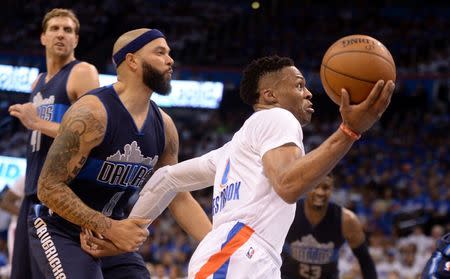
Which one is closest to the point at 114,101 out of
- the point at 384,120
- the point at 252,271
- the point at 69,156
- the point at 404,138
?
the point at 69,156

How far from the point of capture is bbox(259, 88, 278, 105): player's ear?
3.74 m

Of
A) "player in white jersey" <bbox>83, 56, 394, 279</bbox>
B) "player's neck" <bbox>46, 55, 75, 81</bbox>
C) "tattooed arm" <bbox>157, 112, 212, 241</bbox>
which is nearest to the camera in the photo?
"player in white jersey" <bbox>83, 56, 394, 279</bbox>

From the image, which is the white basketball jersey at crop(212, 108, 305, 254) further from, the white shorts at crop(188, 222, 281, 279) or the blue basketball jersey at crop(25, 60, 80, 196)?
the blue basketball jersey at crop(25, 60, 80, 196)

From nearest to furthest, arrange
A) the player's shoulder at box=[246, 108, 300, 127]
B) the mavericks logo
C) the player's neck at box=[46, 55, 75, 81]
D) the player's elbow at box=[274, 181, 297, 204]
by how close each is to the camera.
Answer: the player's elbow at box=[274, 181, 297, 204] < the player's shoulder at box=[246, 108, 300, 127] < the mavericks logo < the player's neck at box=[46, 55, 75, 81]

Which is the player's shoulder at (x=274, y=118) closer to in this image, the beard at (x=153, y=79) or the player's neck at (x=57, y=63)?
the beard at (x=153, y=79)

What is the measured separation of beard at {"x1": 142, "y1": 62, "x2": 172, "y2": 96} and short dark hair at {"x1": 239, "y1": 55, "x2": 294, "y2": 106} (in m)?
0.64

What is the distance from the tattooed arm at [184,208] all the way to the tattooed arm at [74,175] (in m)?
0.48

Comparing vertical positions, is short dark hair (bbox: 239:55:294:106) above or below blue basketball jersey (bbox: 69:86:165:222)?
above

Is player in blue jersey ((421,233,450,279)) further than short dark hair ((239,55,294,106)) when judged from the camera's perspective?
Yes

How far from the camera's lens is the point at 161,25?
21375 millimetres

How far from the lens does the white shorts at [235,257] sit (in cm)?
342

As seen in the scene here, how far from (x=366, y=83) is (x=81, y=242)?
1843mm

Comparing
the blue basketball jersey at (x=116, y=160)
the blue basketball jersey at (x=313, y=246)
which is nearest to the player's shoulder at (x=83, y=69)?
the blue basketball jersey at (x=116, y=160)

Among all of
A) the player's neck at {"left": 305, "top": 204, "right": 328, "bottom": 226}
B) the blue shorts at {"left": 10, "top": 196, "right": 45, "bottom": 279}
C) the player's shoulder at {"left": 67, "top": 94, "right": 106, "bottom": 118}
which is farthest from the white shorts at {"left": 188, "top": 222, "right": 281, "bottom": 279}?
the player's neck at {"left": 305, "top": 204, "right": 328, "bottom": 226}
